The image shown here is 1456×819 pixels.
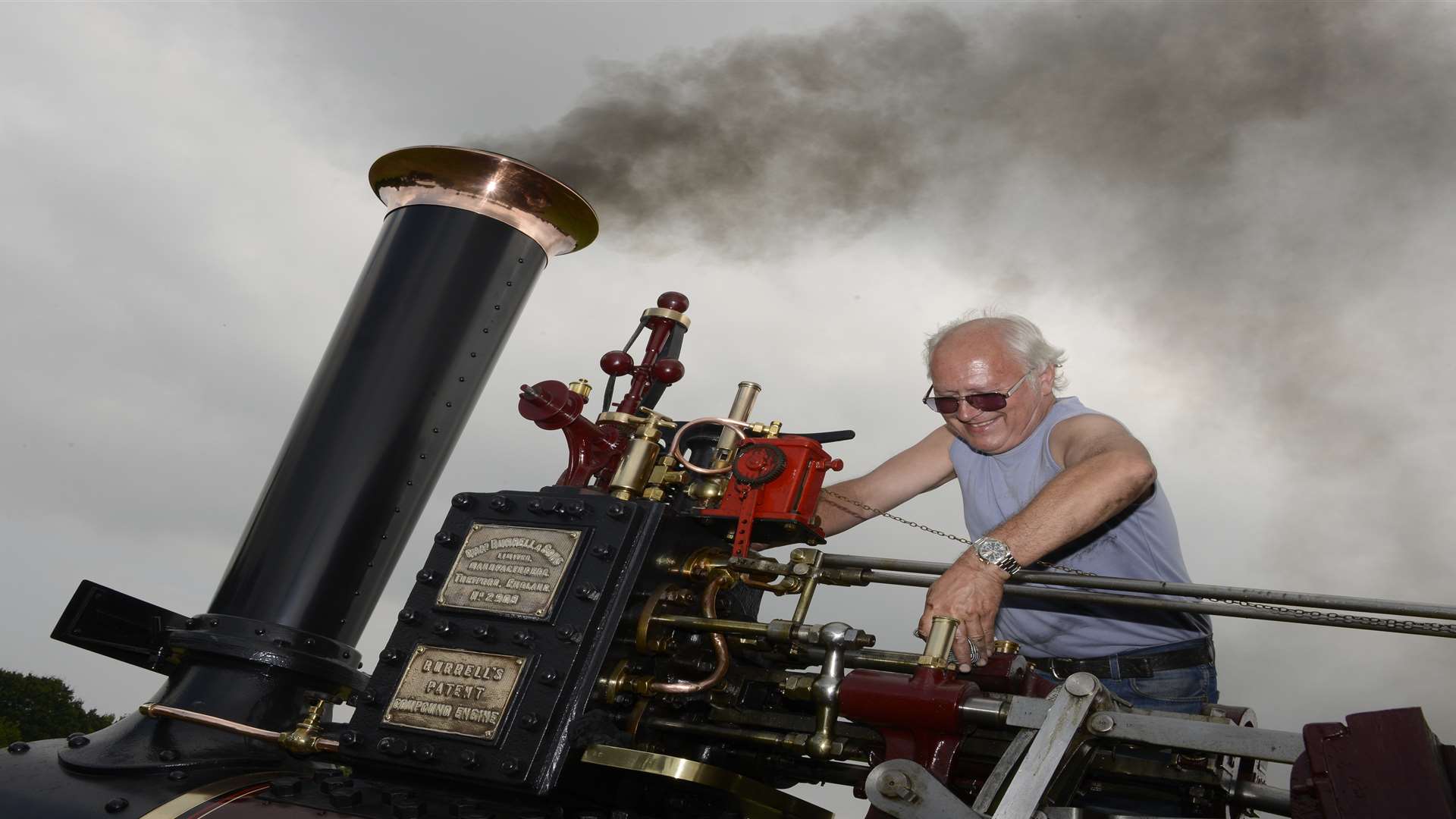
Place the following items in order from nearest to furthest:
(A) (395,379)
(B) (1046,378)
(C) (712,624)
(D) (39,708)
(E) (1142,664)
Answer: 1. (C) (712,624)
2. (E) (1142,664)
3. (A) (395,379)
4. (B) (1046,378)
5. (D) (39,708)

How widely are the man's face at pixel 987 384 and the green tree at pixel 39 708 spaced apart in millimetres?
14698

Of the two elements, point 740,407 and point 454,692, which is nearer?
point 454,692

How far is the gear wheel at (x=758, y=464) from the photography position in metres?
2.99

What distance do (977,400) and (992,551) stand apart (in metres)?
0.87

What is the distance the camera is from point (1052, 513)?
297 cm

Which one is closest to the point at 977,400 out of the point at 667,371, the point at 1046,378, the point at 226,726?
the point at 1046,378

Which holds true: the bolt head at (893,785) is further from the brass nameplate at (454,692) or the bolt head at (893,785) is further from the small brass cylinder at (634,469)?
the small brass cylinder at (634,469)

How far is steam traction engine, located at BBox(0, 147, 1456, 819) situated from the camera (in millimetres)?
2338

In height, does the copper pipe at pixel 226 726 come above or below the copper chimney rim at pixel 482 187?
below

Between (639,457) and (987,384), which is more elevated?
(987,384)

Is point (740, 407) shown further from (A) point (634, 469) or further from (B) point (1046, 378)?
(B) point (1046, 378)

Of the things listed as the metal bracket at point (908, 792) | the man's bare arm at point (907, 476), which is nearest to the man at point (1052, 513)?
the man's bare arm at point (907, 476)

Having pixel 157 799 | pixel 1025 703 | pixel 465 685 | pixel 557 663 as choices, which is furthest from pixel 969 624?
pixel 157 799

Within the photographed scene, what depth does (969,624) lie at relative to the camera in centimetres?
277
